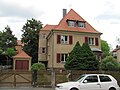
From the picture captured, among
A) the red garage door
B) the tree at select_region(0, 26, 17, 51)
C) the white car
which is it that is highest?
the tree at select_region(0, 26, 17, 51)

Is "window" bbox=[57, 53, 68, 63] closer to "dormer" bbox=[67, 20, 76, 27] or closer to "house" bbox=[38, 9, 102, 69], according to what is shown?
"house" bbox=[38, 9, 102, 69]

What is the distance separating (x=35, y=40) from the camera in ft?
188

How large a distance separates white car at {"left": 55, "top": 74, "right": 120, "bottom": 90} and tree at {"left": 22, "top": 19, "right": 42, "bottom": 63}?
40.1 metres

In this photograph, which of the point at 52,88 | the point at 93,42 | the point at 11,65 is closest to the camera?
the point at 52,88

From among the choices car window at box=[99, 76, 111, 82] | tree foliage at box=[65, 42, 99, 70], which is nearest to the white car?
car window at box=[99, 76, 111, 82]

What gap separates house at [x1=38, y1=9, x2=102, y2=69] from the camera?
3888 centimetres

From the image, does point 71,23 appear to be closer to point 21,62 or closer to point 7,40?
point 21,62

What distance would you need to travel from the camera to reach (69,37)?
39938mm

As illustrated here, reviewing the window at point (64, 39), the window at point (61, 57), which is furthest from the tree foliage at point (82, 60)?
the window at point (64, 39)

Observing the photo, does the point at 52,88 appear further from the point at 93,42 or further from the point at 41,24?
the point at 41,24

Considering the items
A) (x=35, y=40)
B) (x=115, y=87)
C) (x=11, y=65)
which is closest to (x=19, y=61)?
(x=11, y=65)

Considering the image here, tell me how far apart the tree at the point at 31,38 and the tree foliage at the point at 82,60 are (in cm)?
2820

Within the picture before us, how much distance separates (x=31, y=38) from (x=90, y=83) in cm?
4225

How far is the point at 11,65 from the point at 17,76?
2159 cm
